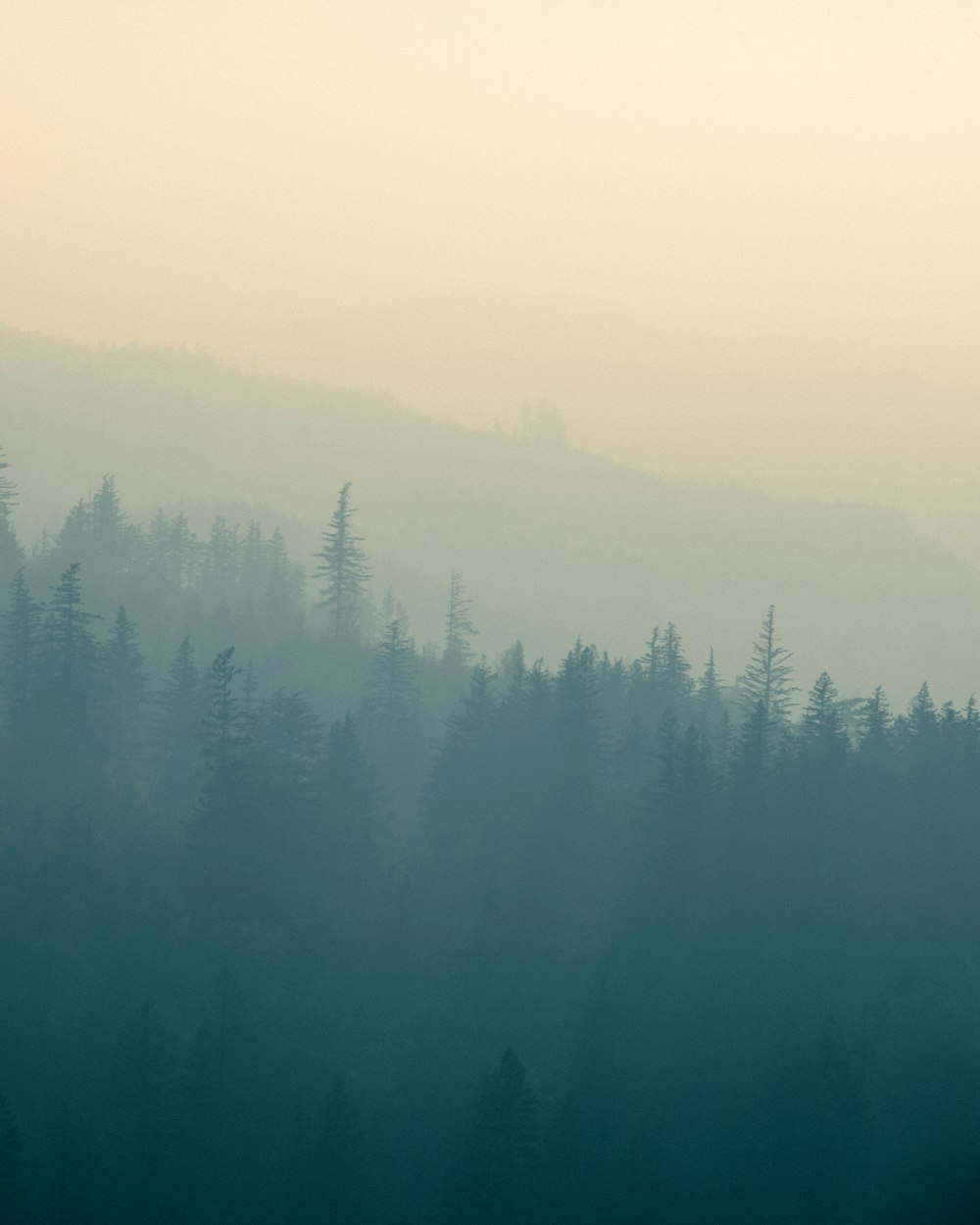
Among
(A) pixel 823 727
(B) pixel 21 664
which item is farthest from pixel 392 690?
(A) pixel 823 727

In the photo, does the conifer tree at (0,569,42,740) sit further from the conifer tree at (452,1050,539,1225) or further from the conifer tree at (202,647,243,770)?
the conifer tree at (452,1050,539,1225)

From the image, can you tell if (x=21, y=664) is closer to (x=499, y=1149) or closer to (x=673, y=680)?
(x=499, y=1149)

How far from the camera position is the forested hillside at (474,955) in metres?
63.2

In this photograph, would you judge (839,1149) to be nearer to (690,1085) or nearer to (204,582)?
(690,1085)

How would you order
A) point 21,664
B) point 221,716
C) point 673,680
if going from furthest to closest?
point 673,680
point 21,664
point 221,716

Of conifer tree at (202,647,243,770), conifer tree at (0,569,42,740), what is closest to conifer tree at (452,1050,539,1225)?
conifer tree at (202,647,243,770)

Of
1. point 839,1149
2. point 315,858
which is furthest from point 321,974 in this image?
point 839,1149

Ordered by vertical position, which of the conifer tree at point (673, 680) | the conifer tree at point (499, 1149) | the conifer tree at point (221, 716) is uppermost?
the conifer tree at point (673, 680)

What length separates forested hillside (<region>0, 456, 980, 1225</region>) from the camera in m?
63.2

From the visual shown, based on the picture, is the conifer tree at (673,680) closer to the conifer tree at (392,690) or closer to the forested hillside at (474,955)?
the forested hillside at (474,955)

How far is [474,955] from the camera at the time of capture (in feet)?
244

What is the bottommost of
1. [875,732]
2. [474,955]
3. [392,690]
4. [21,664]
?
[474,955]

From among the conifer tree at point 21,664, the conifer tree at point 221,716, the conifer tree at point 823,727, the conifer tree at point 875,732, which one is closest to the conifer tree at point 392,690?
the conifer tree at point 221,716

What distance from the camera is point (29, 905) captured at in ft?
232
